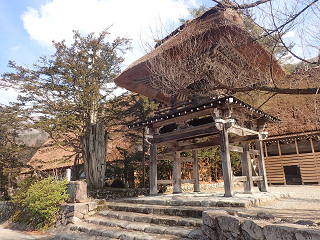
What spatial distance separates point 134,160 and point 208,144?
654 centimetres

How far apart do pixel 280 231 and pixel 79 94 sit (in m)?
10.8

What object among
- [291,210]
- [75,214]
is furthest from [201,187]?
[291,210]

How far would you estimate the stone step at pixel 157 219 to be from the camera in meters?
4.87

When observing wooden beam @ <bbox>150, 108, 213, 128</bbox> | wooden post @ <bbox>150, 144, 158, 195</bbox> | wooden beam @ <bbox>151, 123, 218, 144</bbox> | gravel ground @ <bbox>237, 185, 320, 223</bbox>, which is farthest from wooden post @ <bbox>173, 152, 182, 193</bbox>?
gravel ground @ <bbox>237, 185, 320, 223</bbox>

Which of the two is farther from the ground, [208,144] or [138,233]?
[208,144]

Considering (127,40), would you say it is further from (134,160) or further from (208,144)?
(208,144)

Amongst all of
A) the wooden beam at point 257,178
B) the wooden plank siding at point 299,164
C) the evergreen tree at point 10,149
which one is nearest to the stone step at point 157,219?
the wooden beam at point 257,178

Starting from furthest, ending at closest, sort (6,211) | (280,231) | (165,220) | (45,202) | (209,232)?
1. (6,211)
2. (45,202)
3. (165,220)
4. (209,232)
5. (280,231)

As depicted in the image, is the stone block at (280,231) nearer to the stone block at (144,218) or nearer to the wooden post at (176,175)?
the stone block at (144,218)

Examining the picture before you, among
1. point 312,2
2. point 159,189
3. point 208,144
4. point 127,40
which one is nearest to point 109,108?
point 127,40

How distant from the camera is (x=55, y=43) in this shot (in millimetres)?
12438

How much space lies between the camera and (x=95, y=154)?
1237cm

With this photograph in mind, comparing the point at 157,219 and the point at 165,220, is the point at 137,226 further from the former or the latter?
the point at 165,220

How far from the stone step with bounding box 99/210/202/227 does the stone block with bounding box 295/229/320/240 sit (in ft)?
7.30
